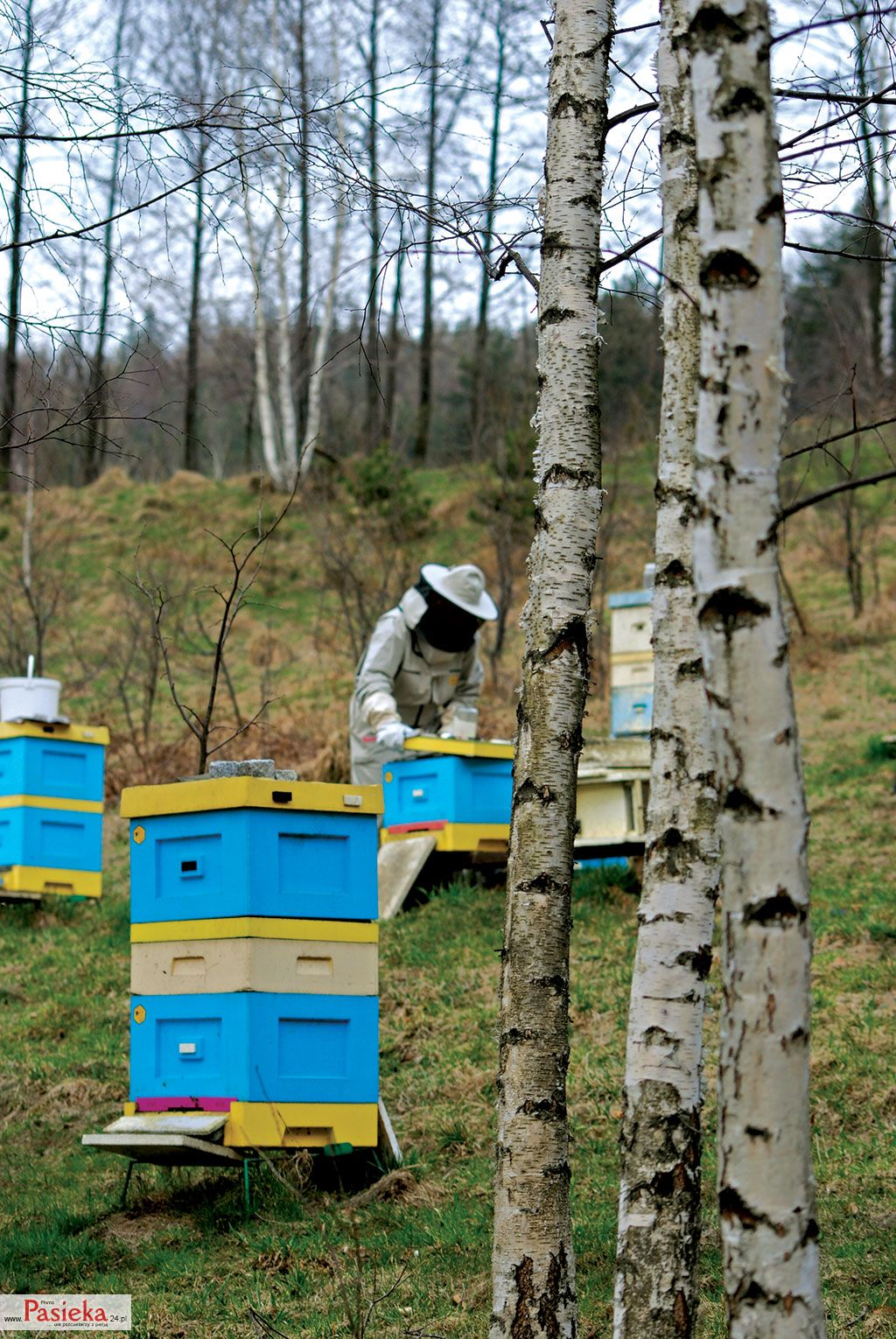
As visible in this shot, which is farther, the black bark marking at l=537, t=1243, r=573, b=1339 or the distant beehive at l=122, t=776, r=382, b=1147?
the distant beehive at l=122, t=776, r=382, b=1147

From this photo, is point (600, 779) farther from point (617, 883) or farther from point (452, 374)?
point (452, 374)

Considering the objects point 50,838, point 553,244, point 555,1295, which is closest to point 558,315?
point 553,244

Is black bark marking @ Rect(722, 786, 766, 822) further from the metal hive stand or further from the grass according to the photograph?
the metal hive stand

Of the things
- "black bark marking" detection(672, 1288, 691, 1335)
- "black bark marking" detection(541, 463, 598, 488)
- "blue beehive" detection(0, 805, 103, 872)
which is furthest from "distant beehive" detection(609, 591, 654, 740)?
"black bark marking" detection(672, 1288, 691, 1335)

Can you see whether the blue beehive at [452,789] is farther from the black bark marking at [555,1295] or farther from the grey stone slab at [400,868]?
the black bark marking at [555,1295]

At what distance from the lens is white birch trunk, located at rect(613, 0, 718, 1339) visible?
9.84 ft

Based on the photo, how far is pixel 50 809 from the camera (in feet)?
30.0

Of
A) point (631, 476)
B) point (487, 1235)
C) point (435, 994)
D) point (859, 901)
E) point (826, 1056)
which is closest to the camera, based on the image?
point (487, 1235)

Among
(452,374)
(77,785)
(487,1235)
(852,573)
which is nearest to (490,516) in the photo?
(852,573)

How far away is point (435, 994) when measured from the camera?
7.36 metres

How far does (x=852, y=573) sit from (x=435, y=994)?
37.0 feet

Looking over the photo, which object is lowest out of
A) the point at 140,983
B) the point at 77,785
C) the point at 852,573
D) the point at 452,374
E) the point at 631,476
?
the point at 140,983

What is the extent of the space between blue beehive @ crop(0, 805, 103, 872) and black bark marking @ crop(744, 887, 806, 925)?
24.7 feet

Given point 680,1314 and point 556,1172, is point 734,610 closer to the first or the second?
point 680,1314
